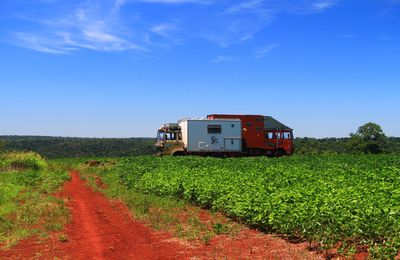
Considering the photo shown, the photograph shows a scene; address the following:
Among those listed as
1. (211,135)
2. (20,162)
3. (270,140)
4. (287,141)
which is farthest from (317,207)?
(287,141)

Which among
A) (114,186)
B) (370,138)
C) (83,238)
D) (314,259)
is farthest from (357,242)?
(370,138)

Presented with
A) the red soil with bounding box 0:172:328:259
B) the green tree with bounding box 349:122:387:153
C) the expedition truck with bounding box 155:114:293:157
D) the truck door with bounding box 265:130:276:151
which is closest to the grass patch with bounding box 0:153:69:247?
the red soil with bounding box 0:172:328:259

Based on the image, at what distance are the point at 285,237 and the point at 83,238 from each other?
547cm

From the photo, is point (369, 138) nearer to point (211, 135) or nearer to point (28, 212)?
point (211, 135)

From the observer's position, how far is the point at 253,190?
45.8 feet

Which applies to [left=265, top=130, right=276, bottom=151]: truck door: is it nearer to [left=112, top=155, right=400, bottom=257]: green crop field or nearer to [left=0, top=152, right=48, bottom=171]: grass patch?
[left=0, top=152, right=48, bottom=171]: grass patch

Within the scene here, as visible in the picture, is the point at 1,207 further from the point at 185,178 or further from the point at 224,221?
the point at 224,221

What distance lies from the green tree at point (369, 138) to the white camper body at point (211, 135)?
164 ft

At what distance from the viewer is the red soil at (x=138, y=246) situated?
32.3 ft

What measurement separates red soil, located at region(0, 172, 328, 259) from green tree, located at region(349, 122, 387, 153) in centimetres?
7674

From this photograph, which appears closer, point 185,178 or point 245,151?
point 185,178

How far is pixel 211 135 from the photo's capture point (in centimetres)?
4059

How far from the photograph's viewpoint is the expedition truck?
40312 mm

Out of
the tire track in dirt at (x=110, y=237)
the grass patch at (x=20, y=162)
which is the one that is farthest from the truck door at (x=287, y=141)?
the tire track in dirt at (x=110, y=237)
